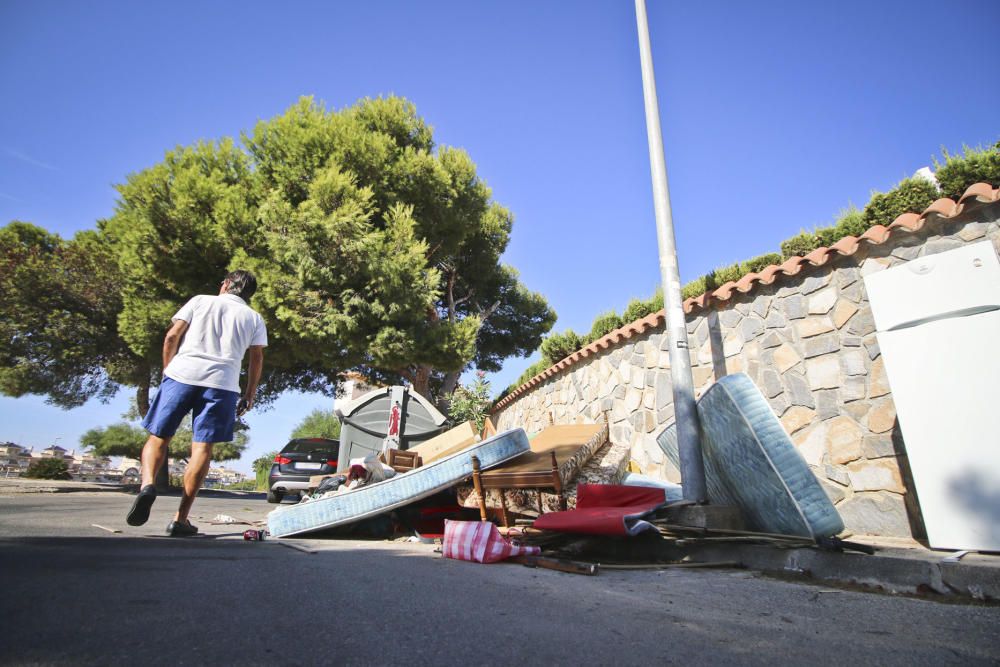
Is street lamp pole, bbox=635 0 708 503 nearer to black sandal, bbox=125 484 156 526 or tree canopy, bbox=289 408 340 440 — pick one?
black sandal, bbox=125 484 156 526

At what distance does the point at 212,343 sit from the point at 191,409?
493mm

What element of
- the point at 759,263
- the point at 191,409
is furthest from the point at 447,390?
the point at 191,409

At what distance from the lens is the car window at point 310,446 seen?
1027 centimetres

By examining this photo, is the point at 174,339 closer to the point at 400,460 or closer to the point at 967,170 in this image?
the point at 400,460

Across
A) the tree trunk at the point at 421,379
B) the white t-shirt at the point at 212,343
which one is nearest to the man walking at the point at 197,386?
the white t-shirt at the point at 212,343

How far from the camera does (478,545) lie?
2.90 meters

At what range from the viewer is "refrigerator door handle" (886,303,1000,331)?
2.74 metres

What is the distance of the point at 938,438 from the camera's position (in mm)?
2742

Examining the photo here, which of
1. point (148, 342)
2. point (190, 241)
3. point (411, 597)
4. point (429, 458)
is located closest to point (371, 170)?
point (190, 241)

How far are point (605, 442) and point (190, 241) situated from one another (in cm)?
1172

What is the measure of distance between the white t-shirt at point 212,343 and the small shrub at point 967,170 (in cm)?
598

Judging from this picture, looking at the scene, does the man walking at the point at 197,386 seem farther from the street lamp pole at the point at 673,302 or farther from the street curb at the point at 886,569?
the street curb at the point at 886,569

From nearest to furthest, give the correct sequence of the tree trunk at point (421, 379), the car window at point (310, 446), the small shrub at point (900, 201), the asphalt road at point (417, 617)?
1. the asphalt road at point (417, 617)
2. the small shrub at point (900, 201)
3. the car window at point (310, 446)
4. the tree trunk at point (421, 379)

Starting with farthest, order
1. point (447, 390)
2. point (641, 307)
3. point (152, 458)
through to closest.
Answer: point (447, 390)
point (641, 307)
point (152, 458)
